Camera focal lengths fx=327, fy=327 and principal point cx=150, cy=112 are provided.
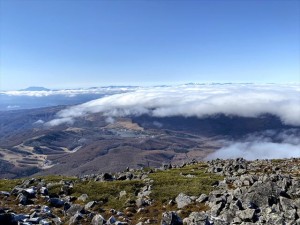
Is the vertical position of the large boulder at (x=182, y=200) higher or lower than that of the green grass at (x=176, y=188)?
higher

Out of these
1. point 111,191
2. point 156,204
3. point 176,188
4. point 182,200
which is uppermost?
point 182,200

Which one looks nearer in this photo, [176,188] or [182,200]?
[182,200]

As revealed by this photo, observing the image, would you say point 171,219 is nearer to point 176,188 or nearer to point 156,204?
point 156,204

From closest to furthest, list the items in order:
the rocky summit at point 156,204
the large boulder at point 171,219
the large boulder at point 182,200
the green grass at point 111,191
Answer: the rocky summit at point 156,204 → the large boulder at point 171,219 → the large boulder at point 182,200 → the green grass at point 111,191

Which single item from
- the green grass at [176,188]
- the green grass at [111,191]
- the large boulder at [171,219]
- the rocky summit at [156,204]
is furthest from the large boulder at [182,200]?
the large boulder at [171,219]

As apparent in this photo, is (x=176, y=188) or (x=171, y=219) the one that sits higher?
(x=171, y=219)

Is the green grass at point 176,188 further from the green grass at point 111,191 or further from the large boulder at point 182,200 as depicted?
the green grass at point 111,191

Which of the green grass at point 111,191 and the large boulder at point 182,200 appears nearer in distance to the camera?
the large boulder at point 182,200

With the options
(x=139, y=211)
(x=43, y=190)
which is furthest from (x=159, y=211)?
(x=43, y=190)

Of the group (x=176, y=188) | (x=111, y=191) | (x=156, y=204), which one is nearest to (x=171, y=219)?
(x=156, y=204)

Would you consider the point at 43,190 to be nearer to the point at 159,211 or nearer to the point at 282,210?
the point at 159,211

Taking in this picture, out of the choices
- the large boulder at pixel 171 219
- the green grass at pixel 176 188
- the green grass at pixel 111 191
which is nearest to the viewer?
the large boulder at pixel 171 219
